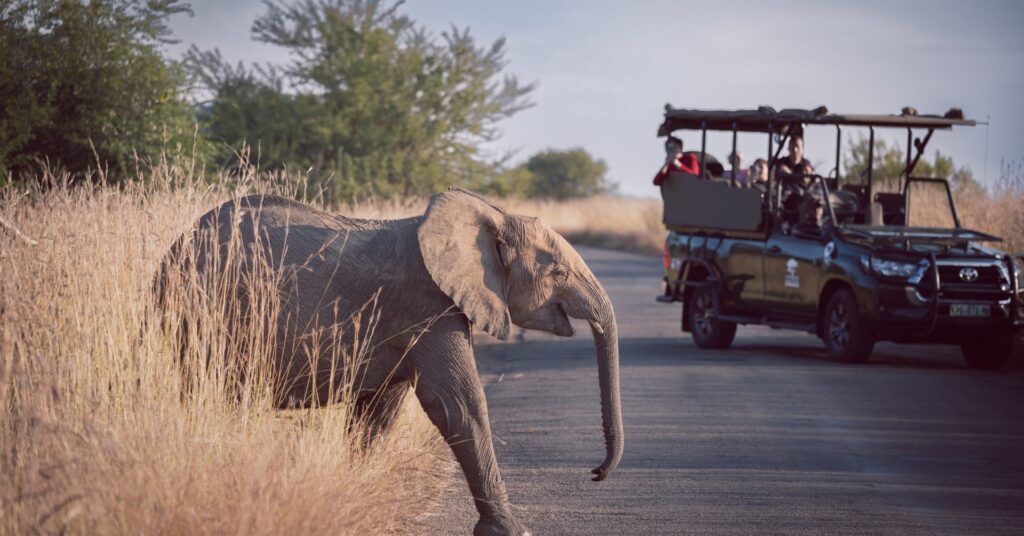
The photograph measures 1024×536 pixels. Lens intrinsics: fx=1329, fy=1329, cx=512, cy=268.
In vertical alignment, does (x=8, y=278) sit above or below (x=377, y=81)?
below

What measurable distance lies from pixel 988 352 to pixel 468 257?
9.02 metres

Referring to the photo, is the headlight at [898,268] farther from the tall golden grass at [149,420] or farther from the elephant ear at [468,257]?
the elephant ear at [468,257]

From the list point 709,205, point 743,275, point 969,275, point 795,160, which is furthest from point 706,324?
point 969,275

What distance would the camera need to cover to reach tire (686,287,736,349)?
1598cm

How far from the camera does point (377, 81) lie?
27828 mm

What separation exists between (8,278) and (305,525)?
9.27 ft

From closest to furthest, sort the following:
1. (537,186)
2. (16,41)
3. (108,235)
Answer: (108,235), (16,41), (537,186)

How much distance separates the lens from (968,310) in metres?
13.3

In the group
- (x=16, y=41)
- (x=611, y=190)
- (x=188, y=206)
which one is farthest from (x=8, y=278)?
(x=611, y=190)

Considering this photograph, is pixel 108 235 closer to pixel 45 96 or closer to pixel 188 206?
pixel 188 206

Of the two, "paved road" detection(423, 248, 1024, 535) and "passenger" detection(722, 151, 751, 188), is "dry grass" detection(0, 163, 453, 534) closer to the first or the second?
"paved road" detection(423, 248, 1024, 535)

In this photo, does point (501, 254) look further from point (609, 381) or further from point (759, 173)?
point (759, 173)

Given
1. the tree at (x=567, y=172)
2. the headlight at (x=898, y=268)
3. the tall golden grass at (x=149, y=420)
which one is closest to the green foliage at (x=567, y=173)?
the tree at (x=567, y=172)

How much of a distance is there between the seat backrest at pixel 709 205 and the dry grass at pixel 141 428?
7611 millimetres
